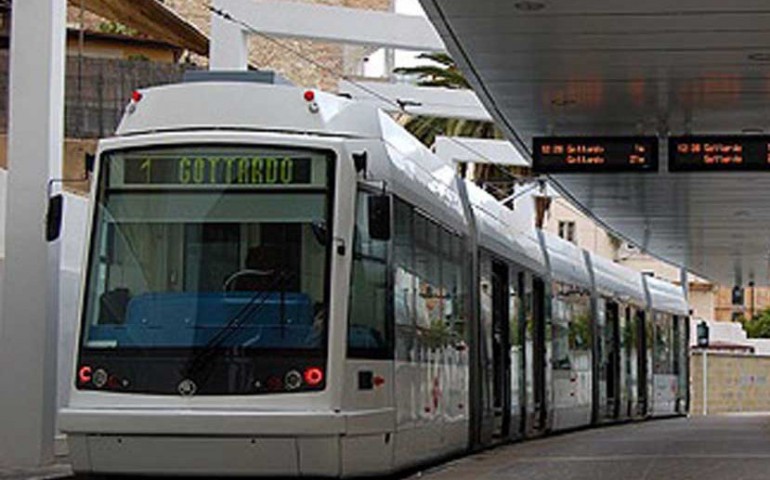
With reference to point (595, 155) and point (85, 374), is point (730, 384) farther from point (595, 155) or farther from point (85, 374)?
point (85, 374)

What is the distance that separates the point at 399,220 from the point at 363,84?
15.9m

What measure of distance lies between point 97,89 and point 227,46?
6.63m

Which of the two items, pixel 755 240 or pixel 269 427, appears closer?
pixel 269 427

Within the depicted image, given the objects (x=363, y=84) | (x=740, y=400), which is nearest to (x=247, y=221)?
(x=363, y=84)

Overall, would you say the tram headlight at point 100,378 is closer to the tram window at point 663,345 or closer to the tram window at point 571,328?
the tram window at point 571,328

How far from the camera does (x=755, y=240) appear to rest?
45969 millimetres

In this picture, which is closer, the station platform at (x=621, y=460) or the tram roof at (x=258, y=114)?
the tram roof at (x=258, y=114)

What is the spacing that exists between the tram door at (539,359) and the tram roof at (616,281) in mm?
6896

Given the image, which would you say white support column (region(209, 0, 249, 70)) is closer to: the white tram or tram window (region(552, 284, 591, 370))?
tram window (region(552, 284, 591, 370))

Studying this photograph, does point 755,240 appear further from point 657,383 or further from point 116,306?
point 116,306

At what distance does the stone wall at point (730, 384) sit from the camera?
65062 millimetres

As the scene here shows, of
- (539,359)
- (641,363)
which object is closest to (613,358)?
(641,363)

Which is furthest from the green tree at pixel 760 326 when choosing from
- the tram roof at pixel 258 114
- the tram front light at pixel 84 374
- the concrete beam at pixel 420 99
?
the tram front light at pixel 84 374

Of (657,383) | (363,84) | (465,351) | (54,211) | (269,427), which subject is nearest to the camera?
(269,427)
